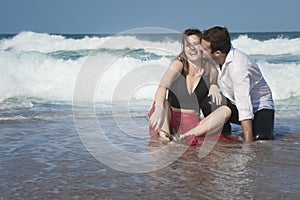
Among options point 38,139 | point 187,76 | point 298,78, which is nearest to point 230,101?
point 187,76

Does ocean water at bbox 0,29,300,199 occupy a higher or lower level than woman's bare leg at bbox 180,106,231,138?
lower

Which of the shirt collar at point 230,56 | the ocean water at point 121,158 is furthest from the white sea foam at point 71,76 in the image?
the shirt collar at point 230,56

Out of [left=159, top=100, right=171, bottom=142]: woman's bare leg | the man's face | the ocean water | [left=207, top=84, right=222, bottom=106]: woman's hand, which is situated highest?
the man's face

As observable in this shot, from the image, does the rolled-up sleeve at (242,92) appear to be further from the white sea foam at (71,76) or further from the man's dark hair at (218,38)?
the white sea foam at (71,76)

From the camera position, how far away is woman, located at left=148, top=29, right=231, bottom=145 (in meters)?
4.48

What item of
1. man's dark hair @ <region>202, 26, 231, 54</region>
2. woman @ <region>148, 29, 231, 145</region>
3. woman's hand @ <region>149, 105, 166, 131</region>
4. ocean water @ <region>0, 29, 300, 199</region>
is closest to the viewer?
ocean water @ <region>0, 29, 300, 199</region>

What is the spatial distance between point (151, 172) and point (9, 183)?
103 centimetres

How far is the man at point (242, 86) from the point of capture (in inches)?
167

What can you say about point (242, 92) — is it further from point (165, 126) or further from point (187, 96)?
point (165, 126)

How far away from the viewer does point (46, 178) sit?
3.23 metres

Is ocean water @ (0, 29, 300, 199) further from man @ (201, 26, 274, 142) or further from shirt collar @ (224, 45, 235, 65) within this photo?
shirt collar @ (224, 45, 235, 65)

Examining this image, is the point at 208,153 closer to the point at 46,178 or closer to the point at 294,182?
the point at 294,182

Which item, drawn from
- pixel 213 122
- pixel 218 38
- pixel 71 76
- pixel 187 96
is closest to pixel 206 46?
pixel 218 38

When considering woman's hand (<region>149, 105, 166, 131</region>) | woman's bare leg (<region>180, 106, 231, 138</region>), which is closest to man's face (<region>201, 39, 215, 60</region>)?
woman's bare leg (<region>180, 106, 231, 138</region>)
